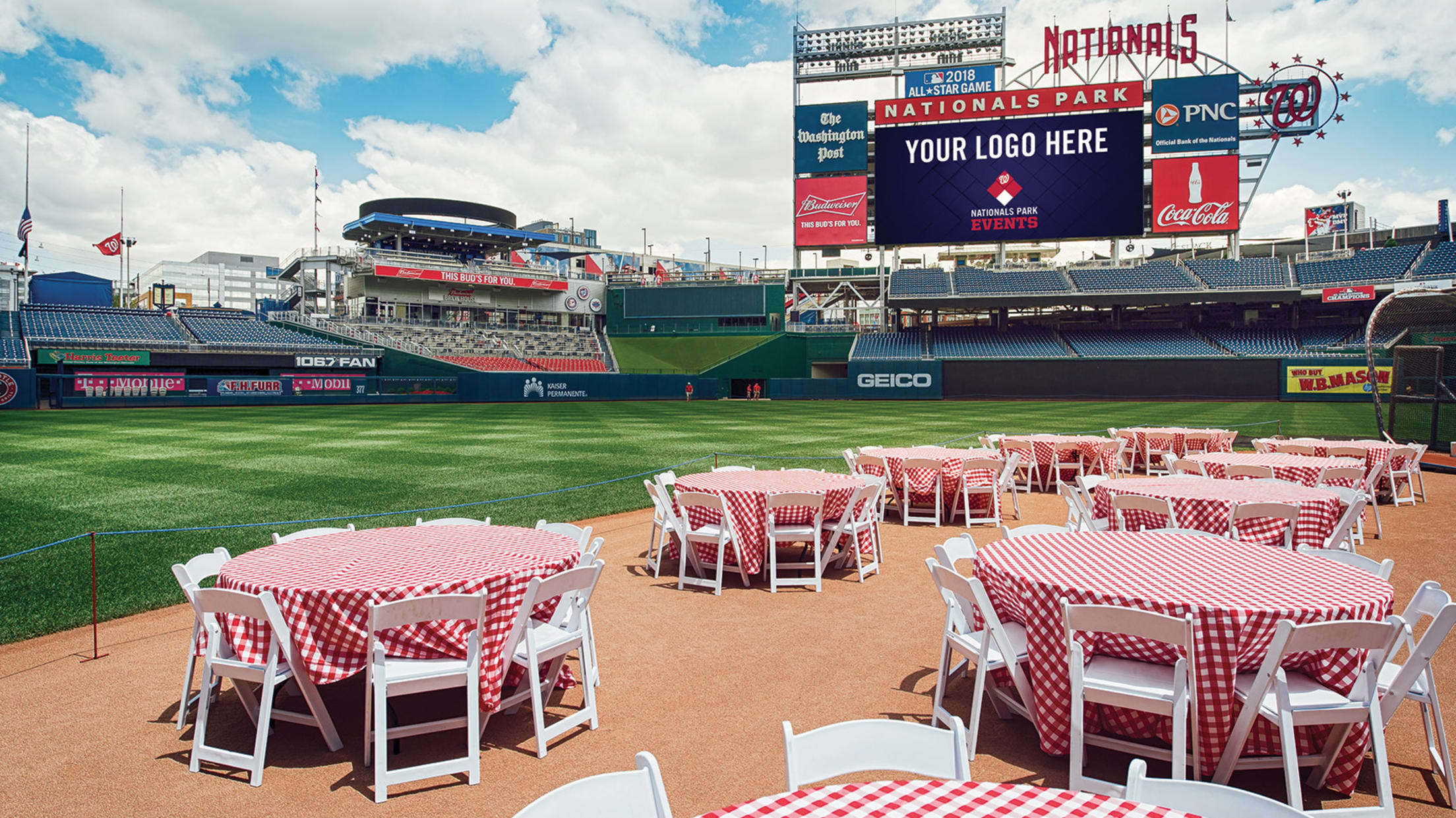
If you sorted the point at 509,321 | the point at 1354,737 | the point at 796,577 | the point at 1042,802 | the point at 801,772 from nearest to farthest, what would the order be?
1. the point at 1042,802
2. the point at 801,772
3. the point at 1354,737
4. the point at 796,577
5. the point at 509,321

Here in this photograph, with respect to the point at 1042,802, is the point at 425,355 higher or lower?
higher

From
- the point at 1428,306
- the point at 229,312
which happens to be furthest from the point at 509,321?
the point at 1428,306

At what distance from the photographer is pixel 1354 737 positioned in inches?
154

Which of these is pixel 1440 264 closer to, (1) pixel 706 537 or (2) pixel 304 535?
(1) pixel 706 537

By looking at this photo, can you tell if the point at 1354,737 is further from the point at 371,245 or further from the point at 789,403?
the point at 371,245

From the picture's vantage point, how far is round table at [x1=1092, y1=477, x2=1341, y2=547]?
755 centimetres

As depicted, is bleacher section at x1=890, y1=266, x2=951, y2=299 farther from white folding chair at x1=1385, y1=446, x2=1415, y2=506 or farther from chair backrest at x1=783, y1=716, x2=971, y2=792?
chair backrest at x1=783, y1=716, x2=971, y2=792

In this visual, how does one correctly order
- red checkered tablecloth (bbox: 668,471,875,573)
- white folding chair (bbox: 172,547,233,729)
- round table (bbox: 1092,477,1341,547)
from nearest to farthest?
white folding chair (bbox: 172,547,233,729) < round table (bbox: 1092,477,1341,547) < red checkered tablecloth (bbox: 668,471,875,573)

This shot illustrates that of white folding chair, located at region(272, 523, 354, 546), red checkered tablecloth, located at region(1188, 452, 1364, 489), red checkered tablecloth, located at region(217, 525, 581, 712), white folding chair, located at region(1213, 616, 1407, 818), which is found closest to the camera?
white folding chair, located at region(1213, 616, 1407, 818)

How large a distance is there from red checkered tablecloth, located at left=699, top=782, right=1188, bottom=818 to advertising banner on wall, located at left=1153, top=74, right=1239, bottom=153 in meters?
56.1

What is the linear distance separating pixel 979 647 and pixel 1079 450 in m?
11.3

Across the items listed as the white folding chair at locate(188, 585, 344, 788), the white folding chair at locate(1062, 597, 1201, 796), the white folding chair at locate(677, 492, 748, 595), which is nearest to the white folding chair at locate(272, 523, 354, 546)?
the white folding chair at locate(188, 585, 344, 788)

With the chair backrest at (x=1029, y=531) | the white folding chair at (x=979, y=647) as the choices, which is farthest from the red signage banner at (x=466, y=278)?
the white folding chair at (x=979, y=647)

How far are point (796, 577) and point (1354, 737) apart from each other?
521cm
